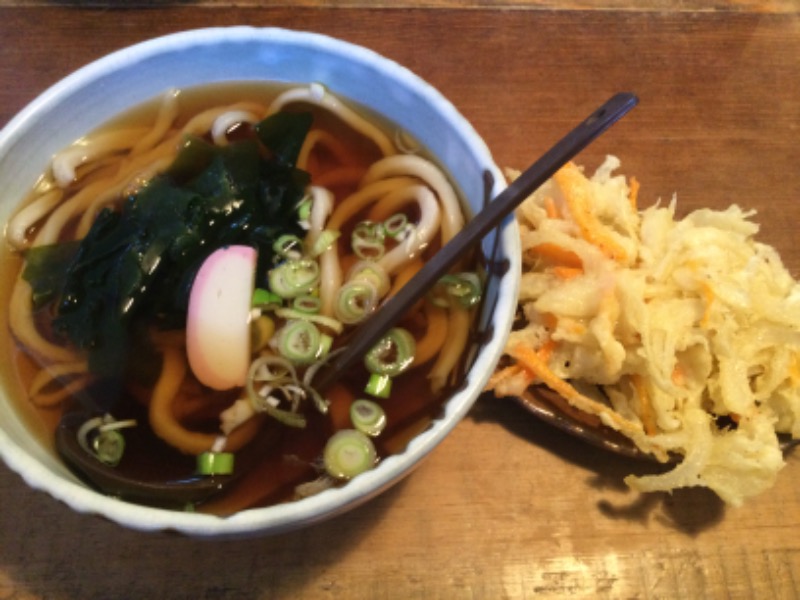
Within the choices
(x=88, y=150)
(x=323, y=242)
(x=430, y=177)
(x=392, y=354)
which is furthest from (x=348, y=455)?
(x=88, y=150)

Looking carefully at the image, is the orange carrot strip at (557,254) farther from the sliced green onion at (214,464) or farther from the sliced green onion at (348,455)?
the sliced green onion at (214,464)

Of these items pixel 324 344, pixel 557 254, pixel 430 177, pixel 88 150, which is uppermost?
pixel 88 150

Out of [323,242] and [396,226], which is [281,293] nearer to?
[323,242]

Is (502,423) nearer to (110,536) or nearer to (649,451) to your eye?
(649,451)

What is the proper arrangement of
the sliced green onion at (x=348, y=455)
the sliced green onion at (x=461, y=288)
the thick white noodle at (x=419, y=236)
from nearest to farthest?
the sliced green onion at (x=348, y=455) < the sliced green onion at (x=461, y=288) < the thick white noodle at (x=419, y=236)

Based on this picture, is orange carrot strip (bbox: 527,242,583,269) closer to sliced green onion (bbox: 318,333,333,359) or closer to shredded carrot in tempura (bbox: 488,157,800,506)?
shredded carrot in tempura (bbox: 488,157,800,506)

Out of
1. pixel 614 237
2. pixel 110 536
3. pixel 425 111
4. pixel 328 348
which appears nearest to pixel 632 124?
pixel 614 237

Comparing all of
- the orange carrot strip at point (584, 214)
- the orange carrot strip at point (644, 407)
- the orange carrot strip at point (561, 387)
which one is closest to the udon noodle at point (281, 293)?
the orange carrot strip at point (561, 387)
